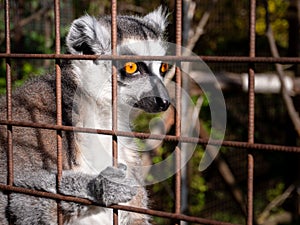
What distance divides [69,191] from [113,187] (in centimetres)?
22

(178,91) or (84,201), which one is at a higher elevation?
(178,91)

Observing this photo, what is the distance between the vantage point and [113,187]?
199cm

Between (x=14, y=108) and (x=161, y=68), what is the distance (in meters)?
0.82

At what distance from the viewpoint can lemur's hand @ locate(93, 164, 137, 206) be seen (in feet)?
6.50

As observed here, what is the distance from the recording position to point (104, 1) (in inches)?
224

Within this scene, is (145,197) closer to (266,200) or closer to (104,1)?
(104,1)

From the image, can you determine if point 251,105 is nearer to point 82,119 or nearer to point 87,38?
point 82,119

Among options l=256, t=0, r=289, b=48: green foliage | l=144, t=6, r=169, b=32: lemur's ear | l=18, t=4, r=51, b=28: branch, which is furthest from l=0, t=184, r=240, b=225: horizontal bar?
l=256, t=0, r=289, b=48: green foliage

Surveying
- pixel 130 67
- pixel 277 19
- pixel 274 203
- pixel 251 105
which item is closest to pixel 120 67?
A: pixel 130 67

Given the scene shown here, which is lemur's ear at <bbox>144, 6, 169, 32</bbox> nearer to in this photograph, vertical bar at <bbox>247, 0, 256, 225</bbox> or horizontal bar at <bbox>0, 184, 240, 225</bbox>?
horizontal bar at <bbox>0, 184, 240, 225</bbox>

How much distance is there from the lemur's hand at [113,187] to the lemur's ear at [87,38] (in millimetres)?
966

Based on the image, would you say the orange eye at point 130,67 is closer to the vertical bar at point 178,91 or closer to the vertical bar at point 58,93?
the vertical bar at point 58,93

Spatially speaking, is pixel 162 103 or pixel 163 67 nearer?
pixel 162 103

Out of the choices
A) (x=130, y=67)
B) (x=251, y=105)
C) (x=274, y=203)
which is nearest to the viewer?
(x=251, y=105)
